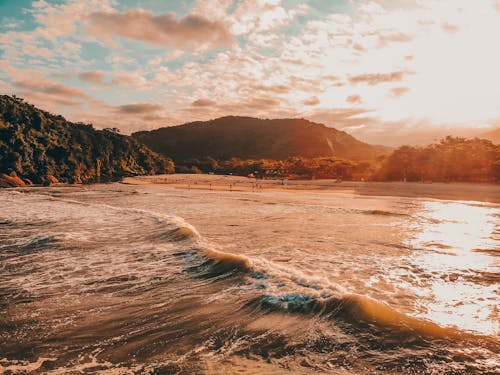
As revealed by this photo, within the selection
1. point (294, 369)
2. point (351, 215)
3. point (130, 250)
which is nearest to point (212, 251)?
point (130, 250)

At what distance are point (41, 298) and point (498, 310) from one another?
423 inches

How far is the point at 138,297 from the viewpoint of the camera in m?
8.16

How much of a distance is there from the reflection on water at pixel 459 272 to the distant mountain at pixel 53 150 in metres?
68.5

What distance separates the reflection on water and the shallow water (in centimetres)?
5

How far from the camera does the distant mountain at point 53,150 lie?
66.2 meters

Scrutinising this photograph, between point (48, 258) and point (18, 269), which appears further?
point (48, 258)

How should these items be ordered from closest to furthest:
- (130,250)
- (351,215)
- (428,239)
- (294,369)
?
(294,369), (130,250), (428,239), (351,215)

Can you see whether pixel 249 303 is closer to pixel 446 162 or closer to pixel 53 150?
pixel 446 162

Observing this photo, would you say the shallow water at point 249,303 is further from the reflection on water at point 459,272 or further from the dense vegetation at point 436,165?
the dense vegetation at point 436,165

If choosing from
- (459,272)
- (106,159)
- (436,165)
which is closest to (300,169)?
(436,165)

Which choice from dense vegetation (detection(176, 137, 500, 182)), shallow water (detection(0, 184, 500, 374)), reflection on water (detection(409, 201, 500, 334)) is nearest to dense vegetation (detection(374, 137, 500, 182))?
dense vegetation (detection(176, 137, 500, 182))

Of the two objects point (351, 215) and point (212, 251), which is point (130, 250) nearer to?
point (212, 251)

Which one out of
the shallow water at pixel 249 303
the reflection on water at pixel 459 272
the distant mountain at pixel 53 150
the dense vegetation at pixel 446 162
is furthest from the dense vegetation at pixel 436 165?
the distant mountain at pixel 53 150

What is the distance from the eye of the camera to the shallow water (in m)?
5.37
